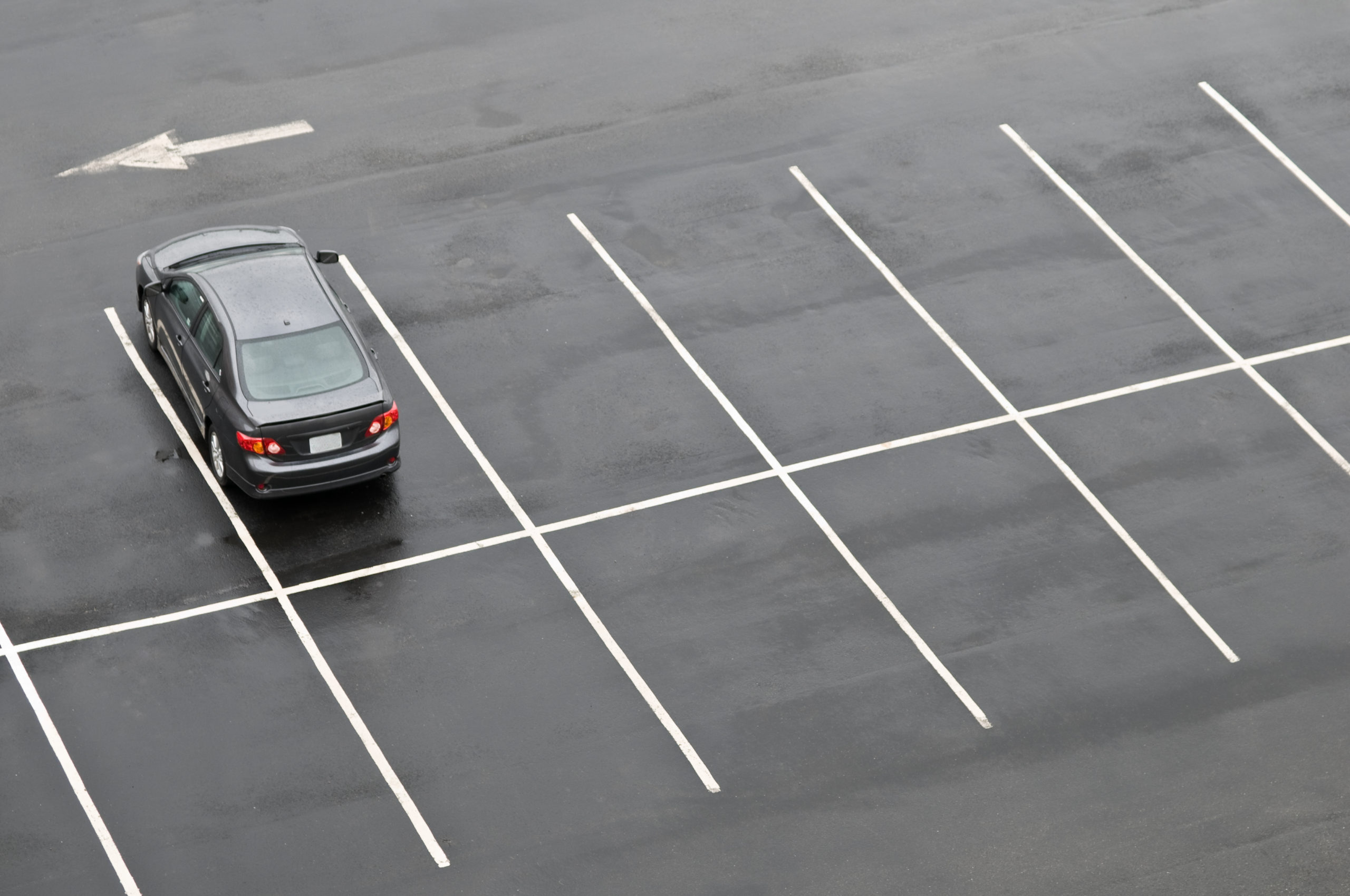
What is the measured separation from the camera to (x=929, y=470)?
1719cm

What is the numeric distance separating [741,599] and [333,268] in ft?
21.5

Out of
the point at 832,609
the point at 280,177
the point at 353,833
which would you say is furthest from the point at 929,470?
the point at 280,177

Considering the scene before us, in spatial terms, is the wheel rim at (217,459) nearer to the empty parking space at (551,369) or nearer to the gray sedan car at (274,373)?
the gray sedan car at (274,373)

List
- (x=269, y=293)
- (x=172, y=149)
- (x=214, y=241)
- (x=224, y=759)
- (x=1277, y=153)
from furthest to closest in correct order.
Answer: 1. (x=1277, y=153)
2. (x=172, y=149)
3. (x=214, y=241)
4. (x=269, y=293)
5. (x=224, y=759)

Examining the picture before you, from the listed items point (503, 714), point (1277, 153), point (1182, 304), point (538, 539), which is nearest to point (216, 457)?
point (538, 539)

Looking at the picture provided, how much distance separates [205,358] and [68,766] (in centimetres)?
429

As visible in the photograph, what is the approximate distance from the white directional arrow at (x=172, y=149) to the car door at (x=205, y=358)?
14.8ft

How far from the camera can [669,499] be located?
16.8m

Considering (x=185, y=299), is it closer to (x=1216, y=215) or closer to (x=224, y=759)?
(x=224, y=759)

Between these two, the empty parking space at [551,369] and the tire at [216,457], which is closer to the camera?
the tire at [216,457]

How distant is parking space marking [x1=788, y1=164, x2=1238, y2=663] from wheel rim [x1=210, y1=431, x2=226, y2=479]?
304 inches

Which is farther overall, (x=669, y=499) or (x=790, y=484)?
(x=790, y=484)

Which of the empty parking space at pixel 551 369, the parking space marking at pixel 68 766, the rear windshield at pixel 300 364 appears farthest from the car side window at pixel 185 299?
the parking space marking at pixel 68 766

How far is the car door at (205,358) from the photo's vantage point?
16.2 m
